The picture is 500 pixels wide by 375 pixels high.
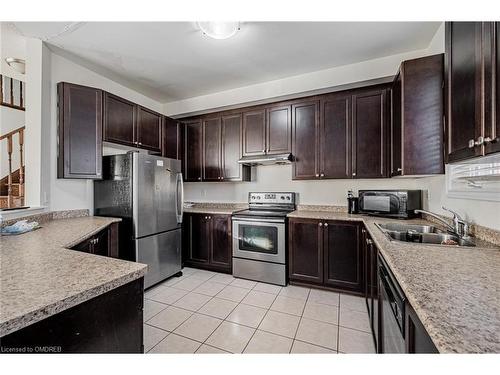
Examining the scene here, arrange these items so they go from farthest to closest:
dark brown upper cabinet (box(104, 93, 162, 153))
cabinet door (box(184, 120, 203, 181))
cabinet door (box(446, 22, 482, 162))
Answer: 1. cabinet door (box(184, 120, 203, 181))
2. dark brown upper cabinet (box(104, 93, 162, 153))
3. cabinet door (box(446, 22, 482, 162))

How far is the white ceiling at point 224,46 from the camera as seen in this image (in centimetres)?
206

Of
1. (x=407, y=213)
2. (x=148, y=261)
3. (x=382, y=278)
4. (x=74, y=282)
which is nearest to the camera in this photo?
(x=74, y=282)

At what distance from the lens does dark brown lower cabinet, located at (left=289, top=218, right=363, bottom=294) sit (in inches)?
97.7

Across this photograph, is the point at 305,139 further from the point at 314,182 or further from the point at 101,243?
the point at 101,243

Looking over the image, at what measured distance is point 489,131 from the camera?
927mm

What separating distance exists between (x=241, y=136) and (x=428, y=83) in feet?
7.15

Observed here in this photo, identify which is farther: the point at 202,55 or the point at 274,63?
the point at 274,63

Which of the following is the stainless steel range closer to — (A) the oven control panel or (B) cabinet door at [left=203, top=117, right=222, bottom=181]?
(A) the oven control panel

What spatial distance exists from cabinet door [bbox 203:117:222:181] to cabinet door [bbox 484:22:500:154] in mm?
2911

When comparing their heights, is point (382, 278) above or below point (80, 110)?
below

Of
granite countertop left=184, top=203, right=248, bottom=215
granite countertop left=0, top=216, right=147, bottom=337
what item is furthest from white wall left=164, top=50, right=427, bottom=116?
granite countertop left=0, top=216, right=147, bottom=337

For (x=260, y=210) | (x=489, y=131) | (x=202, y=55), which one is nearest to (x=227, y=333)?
(x=260, y=210)

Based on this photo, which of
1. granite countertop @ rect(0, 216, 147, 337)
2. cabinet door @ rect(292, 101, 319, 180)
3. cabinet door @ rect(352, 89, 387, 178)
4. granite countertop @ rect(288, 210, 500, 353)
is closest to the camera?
granite countertop @ rect(288, 210, 500, 353)
